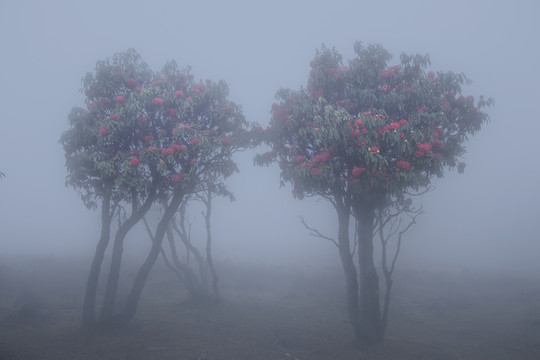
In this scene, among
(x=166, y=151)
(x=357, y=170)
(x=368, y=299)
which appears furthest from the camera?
(x=166, y=151)

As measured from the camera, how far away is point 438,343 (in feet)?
39.4

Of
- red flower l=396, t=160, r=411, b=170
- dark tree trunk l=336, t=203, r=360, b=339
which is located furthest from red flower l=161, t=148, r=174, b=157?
red flower l=396, t=160, r=411, b=170

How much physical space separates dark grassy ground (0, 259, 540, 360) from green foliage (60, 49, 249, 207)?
15.8 ft

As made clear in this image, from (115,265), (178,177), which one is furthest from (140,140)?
(115,265)

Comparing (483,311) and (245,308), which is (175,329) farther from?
(483,311)

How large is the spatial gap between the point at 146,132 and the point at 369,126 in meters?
7.75

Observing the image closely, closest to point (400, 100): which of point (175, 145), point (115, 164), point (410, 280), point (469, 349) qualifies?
point (175, 145)

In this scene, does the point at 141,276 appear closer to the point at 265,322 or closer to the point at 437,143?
the point at 265,322

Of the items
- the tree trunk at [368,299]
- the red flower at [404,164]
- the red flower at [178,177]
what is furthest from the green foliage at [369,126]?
the red flower at [178,177]

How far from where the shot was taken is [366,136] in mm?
9719

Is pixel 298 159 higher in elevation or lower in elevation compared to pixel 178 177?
higher

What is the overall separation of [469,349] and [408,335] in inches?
91.9

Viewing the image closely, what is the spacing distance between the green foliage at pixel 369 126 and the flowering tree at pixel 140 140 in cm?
218

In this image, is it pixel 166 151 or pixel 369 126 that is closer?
pixel 369 126
